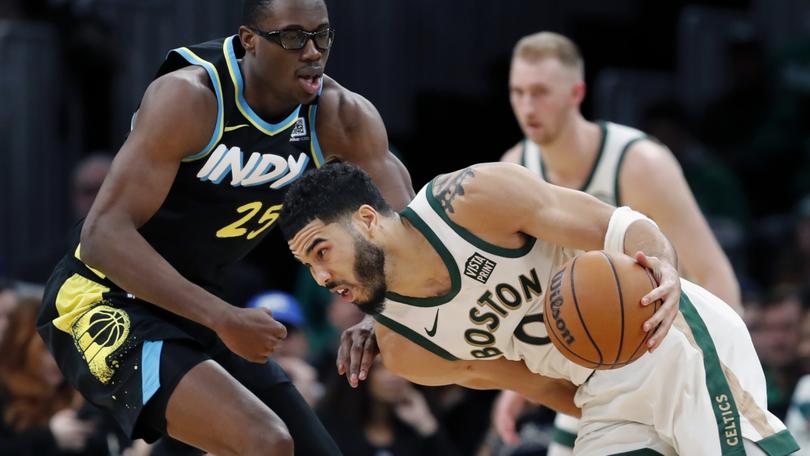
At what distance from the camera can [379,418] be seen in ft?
26.3

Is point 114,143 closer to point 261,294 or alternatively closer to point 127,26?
point 127,26

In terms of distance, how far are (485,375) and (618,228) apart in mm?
829

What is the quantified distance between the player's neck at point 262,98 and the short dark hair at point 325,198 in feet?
1.38

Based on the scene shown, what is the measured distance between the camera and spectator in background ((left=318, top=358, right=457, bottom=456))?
7.89 m

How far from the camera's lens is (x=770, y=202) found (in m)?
11.8

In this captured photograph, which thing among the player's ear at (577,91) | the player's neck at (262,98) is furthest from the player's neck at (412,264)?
the player's ear at (577,91)

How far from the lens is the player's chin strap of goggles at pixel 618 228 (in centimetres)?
465

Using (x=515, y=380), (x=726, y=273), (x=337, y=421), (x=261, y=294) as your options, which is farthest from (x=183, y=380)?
(x=261, y=294)

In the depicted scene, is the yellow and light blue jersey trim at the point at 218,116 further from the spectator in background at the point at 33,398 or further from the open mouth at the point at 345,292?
the spectator in background at the point at 33,398

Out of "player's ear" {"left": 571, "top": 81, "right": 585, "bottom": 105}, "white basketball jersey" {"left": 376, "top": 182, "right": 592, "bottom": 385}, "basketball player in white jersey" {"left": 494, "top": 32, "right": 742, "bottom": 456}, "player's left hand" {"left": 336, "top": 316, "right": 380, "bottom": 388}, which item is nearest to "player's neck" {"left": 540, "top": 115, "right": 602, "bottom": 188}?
"basketball player in white jersey" {"left": 494, "top": 32, "right": 742, "bottom": 456}

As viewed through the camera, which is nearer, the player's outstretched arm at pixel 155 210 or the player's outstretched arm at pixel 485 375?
the player's outstretched arm at pixel 155 210

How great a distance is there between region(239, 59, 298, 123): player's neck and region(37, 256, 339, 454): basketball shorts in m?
0.79

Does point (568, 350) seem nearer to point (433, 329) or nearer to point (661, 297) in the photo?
point (661, 297)

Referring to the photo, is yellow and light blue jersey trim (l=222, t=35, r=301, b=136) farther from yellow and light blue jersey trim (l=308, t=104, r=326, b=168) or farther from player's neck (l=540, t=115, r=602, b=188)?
player's neck (l=540, t=115, r=602, b=188)
